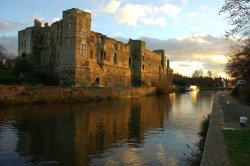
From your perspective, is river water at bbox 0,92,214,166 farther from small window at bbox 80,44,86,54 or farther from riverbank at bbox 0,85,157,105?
small window at bbox 80,44,86,54

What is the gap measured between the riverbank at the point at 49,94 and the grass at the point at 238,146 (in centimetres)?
2371

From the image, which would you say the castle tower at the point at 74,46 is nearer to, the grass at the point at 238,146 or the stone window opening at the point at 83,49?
the stone window opening at the point at 83,49

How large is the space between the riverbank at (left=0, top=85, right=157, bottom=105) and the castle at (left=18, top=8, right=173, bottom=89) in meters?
3.90

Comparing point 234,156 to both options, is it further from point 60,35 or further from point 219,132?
point 60,35

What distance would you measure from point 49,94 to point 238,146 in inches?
1098

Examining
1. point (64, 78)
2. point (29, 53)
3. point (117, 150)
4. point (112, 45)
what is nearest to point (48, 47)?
point (29, 53)

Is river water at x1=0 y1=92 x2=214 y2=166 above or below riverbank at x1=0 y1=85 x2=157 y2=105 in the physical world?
below

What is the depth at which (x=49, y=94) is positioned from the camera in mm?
36156

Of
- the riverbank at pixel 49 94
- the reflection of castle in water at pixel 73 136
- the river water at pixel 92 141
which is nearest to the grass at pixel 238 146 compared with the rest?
the river water at pixel 92 141

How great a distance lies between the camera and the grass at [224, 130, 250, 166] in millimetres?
8890

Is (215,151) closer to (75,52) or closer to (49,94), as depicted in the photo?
(49,94)

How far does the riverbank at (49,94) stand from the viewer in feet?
106

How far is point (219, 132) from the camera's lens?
538 inches

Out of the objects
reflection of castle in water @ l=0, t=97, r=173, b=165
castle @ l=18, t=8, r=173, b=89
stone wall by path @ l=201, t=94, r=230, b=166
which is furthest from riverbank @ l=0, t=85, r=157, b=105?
stone wall by path @ l=201, t=94, r=230, b=166
